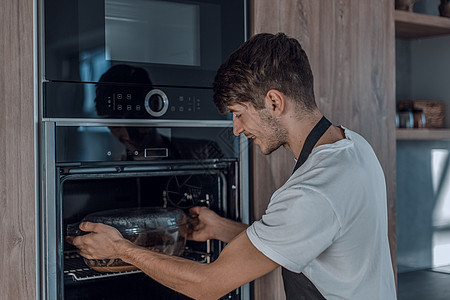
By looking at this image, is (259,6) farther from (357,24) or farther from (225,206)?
(225,206)

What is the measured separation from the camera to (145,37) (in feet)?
4.65

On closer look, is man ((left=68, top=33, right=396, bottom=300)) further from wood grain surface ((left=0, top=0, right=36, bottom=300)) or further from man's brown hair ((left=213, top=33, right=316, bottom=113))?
wood grain surface ((left=0, top=0, right=36, bottom=300))

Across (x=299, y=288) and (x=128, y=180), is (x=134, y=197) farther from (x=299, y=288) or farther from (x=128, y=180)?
(x=299, y=288)

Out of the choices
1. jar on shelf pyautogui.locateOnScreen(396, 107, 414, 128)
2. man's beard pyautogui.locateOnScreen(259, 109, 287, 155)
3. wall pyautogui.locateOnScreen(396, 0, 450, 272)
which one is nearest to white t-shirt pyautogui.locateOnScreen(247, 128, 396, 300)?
man's beard pyautogui.locateOnScreen(259, 109, 287, 155)

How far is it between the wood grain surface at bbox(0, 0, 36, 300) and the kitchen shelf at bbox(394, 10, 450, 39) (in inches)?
53.9

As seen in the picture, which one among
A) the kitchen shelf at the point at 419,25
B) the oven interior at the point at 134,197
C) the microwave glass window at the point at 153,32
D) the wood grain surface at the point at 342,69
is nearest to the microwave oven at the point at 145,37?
the microwave glass window at the point at 153,32

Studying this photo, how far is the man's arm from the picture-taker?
1190 mm

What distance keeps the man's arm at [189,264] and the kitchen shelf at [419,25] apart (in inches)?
49.7

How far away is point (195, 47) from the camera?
1510mm

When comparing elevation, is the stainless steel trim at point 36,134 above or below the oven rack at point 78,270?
above

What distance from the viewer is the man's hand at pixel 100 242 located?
4.35ft

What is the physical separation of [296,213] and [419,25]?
137cm

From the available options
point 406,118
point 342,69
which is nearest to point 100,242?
point 342,69

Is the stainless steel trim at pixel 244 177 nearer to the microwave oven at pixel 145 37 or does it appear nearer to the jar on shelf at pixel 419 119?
the microwave oven at pixel 145 37
